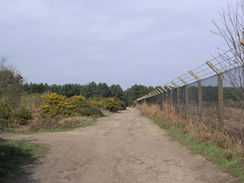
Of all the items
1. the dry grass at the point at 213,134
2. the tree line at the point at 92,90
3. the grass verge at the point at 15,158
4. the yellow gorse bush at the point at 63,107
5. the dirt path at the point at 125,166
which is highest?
the tree line at the point at 92,90

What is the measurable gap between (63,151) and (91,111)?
1658cm

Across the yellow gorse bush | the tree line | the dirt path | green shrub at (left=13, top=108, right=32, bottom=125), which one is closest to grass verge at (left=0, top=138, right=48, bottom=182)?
the dirt path

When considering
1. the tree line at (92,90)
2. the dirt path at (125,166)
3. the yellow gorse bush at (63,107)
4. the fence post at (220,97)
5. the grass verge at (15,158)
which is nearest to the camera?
the dirt path at (125,166)

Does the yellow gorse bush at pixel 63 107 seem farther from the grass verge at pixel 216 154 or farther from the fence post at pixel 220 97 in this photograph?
the fence post at pixel 220 97

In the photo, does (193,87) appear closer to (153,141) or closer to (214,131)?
(153,141)

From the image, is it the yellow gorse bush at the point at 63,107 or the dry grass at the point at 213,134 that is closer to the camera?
the dry grass at the point at 213,134

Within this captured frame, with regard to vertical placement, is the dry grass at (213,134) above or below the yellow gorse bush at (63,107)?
below

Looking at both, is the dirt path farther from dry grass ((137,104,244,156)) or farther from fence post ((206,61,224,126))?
fence post ((206,61,224,126))

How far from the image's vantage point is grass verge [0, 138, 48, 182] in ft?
19.6

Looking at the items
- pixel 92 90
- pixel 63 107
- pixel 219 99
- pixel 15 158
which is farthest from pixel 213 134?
pixel 92 90

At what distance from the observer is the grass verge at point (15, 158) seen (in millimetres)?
5988

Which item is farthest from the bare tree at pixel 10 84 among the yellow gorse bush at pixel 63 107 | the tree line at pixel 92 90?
the tree line at pixel 92 90

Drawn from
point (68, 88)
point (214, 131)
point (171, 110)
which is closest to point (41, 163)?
point (214, 131)

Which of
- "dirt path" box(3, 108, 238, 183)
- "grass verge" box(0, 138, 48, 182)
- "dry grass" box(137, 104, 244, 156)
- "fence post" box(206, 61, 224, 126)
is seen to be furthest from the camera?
"fence post" box(206, 61, 224, 126)
